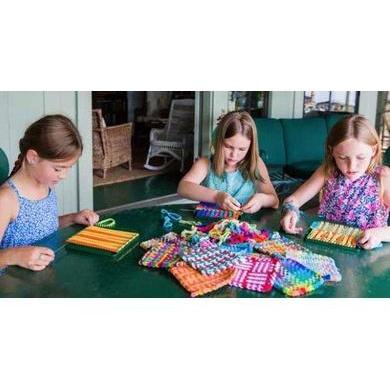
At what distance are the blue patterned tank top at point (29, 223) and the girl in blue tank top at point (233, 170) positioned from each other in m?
0.66

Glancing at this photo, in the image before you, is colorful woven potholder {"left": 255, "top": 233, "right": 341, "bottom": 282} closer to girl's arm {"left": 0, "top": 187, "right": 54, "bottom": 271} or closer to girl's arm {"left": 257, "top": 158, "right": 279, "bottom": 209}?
girl's arm {"left": 257, "top": 158, "right": 279, "bottom": 209}

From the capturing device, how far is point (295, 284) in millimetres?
1455

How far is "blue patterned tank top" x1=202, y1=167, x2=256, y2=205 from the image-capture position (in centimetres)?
245

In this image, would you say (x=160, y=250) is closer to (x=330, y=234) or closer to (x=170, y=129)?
(x=330, y=234)

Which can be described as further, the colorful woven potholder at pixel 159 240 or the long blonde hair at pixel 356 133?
the long blonde hair at pixel 356 133

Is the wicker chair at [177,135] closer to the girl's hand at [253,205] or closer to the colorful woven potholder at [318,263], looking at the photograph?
the girl's hand at [253,205]

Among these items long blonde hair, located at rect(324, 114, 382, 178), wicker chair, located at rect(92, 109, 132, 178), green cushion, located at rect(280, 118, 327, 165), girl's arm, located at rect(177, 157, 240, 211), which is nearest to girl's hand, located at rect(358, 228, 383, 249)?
long blonde hair, located at rect(324, 114, 382, 178)

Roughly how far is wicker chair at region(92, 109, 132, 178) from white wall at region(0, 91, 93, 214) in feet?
5.86

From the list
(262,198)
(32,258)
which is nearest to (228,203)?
(262,198)

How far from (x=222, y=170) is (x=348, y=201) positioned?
0.59 meters

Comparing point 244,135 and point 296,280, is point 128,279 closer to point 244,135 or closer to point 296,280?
point 296,280

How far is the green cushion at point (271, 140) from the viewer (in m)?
4.93

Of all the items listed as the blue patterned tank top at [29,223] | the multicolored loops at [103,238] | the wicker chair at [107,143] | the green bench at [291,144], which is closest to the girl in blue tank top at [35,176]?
the blue patterned tank top at [29,223]
